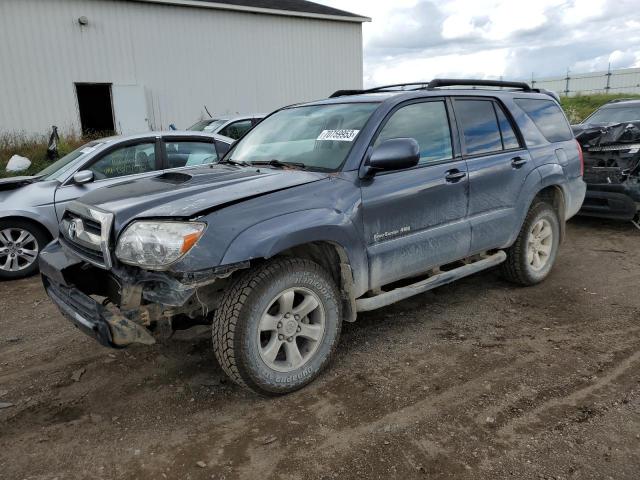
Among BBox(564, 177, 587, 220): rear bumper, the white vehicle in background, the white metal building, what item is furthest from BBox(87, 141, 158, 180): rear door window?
the white metal building

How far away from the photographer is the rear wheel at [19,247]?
5.51 metres

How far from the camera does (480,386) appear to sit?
3.13 m

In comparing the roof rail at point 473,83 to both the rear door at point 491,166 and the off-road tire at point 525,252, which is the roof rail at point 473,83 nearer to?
the rear door at point 491,166

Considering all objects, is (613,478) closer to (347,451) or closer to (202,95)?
(347,451)

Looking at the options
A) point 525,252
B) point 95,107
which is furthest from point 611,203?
point 95,107

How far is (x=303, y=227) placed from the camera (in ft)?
9.59

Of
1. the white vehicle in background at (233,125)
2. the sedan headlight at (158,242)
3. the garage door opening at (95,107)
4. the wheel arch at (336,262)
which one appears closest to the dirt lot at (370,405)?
the wheel arch at (336,262)

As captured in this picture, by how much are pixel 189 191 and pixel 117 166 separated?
11.1 ft

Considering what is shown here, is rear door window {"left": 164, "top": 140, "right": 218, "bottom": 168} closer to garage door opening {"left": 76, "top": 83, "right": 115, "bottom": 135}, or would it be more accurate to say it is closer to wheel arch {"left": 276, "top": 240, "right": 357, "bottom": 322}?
wheel arch {"left": 276, "top": 240, "right": 357, "bottom": 322}

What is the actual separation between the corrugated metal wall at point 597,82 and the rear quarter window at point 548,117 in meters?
34.4

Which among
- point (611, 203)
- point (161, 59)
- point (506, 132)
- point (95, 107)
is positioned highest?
point (161, 59)

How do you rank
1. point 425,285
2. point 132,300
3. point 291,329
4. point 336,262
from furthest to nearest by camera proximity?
point 425,285, point 336,262, point 291,329, point 132,300

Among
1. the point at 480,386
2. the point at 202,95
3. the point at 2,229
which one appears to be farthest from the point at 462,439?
the point at 202,95

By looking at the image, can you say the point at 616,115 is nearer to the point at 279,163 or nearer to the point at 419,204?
the point at 419,204
